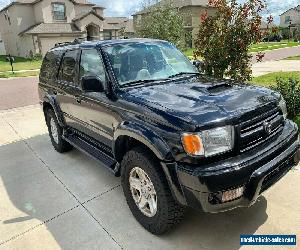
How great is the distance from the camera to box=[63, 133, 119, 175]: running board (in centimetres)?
395

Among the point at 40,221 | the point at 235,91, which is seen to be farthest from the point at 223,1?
the point at 40,221

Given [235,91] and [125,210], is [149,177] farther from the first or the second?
[235,91]

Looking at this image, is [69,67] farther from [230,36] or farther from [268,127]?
[230,36]

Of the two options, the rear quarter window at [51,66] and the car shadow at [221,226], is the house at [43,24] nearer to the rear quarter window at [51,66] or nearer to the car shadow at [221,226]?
the rear quarter window at [51,66]

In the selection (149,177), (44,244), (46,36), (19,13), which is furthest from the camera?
(19,13)

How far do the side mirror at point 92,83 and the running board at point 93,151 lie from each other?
98cm

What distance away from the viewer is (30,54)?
36.1 m

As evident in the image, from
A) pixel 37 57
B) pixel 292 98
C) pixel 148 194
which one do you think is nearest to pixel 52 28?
pixel 37 57

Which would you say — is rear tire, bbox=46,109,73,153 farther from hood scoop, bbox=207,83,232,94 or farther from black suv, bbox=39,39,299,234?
hood scoop, bbox=207,83,232,94

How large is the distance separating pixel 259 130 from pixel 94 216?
2220 mm

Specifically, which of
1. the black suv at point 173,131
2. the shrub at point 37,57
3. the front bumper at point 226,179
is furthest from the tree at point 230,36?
the shrub at point 37,57

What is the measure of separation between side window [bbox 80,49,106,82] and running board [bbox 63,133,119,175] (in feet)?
3.50

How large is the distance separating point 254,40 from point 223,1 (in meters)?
1.10

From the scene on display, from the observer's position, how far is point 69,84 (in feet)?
16.0
